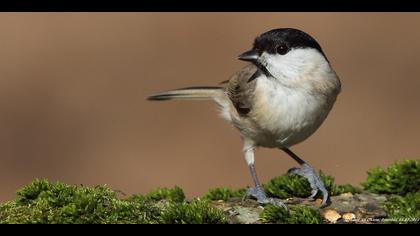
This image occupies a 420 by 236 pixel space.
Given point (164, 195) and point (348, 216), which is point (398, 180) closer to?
point (348, 216)

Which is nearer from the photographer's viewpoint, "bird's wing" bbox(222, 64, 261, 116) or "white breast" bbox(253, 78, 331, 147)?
"white breast" bbox(253, 78, 331, 147)

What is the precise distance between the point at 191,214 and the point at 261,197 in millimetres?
584

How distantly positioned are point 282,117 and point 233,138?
3.27 metres

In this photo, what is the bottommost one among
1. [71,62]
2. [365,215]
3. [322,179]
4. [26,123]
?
[365,215]

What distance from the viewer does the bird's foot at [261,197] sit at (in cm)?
349

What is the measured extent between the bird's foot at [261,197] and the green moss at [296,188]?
0.35 feet

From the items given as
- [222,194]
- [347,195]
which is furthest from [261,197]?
[347,195]

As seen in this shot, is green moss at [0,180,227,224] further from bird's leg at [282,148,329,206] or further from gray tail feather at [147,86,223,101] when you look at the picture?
gray tail feather at [147,86,223,101]

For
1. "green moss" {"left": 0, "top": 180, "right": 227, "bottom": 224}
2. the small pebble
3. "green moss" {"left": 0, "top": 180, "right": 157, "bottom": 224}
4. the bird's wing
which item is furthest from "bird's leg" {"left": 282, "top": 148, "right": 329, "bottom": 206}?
"green moss" {"left": 0, "top": 180, "right": 157, "bottom": 224}

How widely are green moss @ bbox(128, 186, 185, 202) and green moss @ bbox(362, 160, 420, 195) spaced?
103cm

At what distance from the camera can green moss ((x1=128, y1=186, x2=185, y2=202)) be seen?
367 cm

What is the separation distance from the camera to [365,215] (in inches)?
137
